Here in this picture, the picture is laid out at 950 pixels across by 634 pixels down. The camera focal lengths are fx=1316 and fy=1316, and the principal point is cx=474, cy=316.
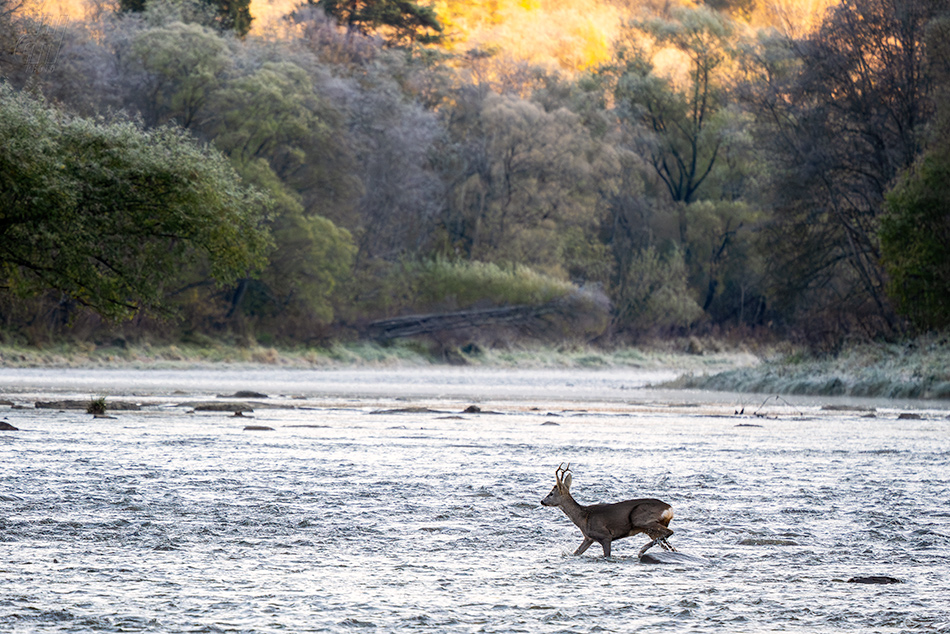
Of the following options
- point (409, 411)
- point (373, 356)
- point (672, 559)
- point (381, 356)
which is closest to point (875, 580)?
point (672, 559)

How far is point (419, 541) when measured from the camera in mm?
7930

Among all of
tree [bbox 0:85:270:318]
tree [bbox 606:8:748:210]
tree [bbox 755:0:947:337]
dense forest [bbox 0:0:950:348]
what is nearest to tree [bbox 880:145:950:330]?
dense forest [bbox 0:0:950:348]

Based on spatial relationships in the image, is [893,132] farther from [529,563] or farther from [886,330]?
[529,563]

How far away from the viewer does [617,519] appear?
7359mm

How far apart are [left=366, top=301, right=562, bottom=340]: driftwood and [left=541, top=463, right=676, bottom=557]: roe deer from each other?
1987 inches

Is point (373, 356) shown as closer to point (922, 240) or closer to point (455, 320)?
point (455, 320)

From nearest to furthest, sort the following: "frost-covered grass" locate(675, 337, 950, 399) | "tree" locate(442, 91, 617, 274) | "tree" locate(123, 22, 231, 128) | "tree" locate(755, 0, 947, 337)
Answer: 1. "frost-covered grass" locate(675, 337, 950, 399)
2. "tree" locate(755, 0, 947, 337)
3. "tree" locate(123, 22, 231, 128)
4. "tree" locate(442, 91, 617, 274)

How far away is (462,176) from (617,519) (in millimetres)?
61172

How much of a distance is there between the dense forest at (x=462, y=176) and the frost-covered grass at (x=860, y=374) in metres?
0.88

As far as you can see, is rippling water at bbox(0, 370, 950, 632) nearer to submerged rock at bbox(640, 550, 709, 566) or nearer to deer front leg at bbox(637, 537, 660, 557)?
submerged rock at bbox(640, 550, 709, 566)

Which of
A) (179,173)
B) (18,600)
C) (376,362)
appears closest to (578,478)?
(18,600)

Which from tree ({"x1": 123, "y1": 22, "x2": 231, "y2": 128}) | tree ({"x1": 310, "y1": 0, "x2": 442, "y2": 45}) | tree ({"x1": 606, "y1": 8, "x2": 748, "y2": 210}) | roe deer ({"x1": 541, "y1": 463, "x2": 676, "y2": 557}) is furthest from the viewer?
tree ({"x1": 310, "y1": 0, "x2": 442, "y2": 45})

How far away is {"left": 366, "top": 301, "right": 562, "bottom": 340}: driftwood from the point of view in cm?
5838

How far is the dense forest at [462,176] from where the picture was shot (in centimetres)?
2561
